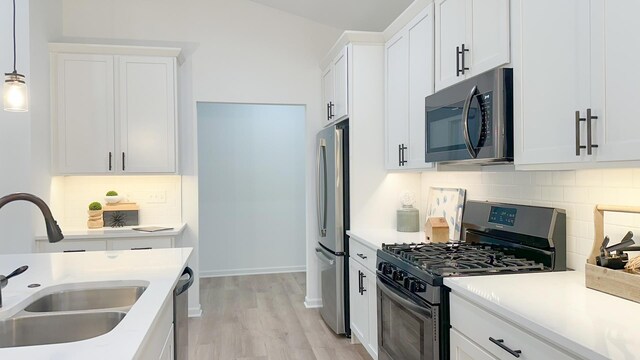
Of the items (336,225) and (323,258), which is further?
(323,258)

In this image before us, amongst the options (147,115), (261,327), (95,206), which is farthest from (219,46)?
(261,327)

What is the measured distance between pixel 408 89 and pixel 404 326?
1.56 meters

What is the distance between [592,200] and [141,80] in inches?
141

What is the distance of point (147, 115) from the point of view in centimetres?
394

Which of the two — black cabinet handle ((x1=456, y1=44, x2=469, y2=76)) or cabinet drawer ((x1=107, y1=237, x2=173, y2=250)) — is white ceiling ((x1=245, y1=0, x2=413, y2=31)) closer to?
black cabinet handle ((x1=456, y1=44, x2=469, y2=76))

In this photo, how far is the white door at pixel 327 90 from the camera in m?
4.04

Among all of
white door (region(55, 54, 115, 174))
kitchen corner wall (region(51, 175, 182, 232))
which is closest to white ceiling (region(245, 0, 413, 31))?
white door (region(55, 54, 115, 174))

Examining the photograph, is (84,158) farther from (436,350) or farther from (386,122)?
(436,350)

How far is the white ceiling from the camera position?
3.81 meters

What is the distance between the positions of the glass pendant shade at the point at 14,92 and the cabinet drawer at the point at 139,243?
177 cm

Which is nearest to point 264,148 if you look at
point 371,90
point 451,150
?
point 371,90

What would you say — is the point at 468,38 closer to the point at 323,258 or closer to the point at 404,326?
the point at 404,326

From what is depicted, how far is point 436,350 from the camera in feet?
6.15

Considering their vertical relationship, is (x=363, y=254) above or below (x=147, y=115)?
below
